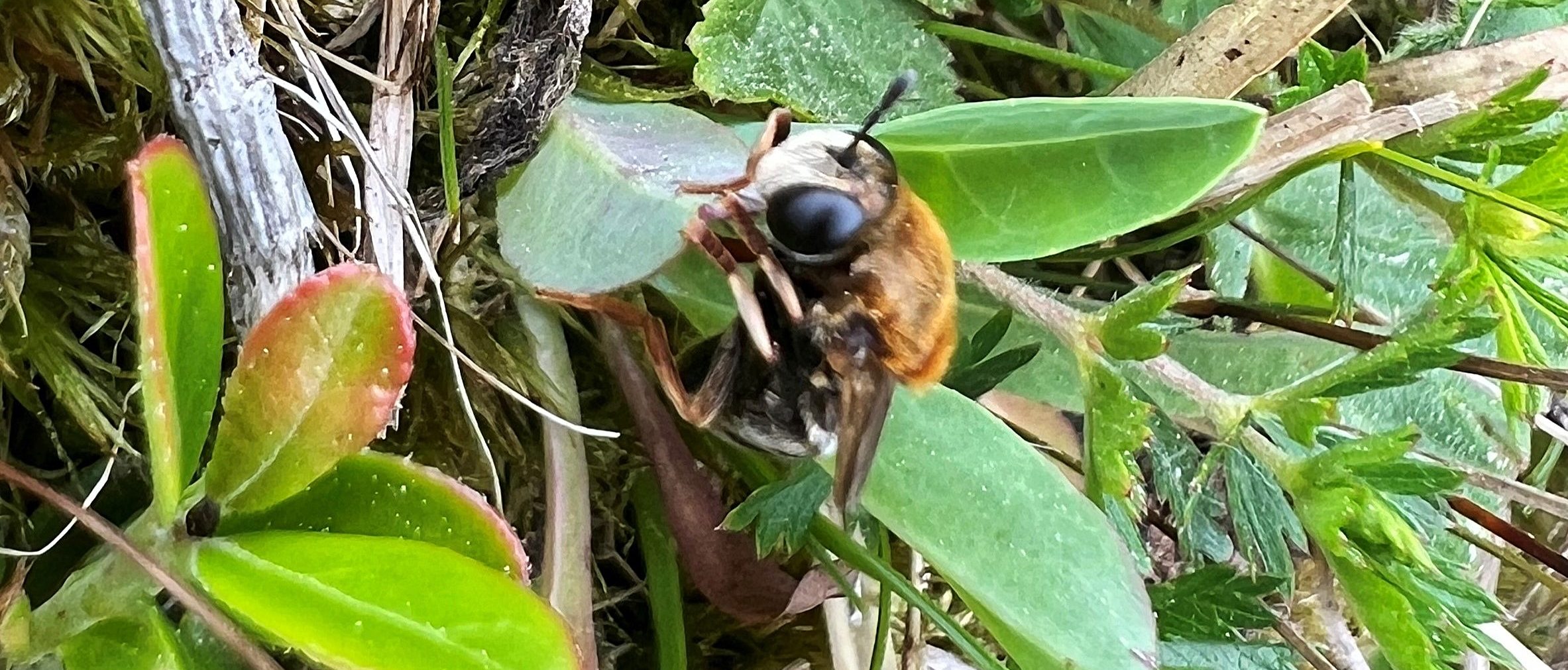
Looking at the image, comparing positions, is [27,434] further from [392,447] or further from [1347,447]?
[1347,447]

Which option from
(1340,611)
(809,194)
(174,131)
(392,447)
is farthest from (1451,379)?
(174,131)

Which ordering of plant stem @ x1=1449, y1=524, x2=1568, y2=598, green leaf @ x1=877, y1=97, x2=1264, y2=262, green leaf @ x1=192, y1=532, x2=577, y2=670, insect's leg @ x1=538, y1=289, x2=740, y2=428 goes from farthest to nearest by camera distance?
plant stem @ x1=1449, y1=524, x2=1568, y2=598, insect's leg @ x1=538, y1=289, x2=740, y2=428, green leaf @ x1=877, y1=97, x2=1264, y2=262, green leaf @ x1=192, y1=532, x2=577, y2=670

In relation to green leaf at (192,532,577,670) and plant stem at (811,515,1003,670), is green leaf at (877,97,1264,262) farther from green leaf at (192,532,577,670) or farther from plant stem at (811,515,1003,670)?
green leaf at (192,532,577,670)

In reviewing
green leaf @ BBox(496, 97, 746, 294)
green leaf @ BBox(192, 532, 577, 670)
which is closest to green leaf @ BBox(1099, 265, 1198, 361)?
green leaf @ BBox(496, 97, 746, 294)

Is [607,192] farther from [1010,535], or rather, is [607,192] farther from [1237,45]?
[1237,45]

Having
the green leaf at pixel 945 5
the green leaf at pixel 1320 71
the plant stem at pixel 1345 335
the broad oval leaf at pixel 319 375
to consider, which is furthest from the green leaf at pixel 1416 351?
the broad oval leaf at pixel 319 375

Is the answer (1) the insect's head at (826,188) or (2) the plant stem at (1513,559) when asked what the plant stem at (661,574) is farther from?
(2) the plant stem at (1513,559)
